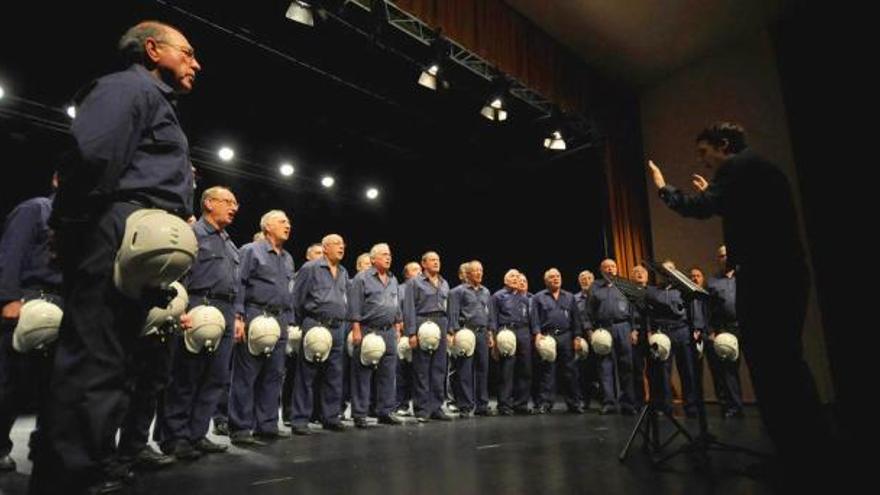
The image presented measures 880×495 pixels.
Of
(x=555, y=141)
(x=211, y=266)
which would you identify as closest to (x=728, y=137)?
(x=211, y=266)

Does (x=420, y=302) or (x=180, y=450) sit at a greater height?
(x=420, y=302)

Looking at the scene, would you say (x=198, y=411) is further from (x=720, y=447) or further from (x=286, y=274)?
(x=720, y=447)

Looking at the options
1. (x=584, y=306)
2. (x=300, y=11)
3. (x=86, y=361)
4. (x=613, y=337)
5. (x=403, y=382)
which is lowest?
(x=403, y=382)

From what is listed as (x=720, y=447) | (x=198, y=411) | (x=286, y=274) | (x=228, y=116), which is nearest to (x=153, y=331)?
(x=198, y=411)

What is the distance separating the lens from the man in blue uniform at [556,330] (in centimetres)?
666

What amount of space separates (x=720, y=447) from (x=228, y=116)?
25.9 ft

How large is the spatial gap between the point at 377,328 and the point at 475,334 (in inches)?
58.1

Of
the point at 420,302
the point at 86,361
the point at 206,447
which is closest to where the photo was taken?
the point at 86,361

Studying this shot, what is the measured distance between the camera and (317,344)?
4.41m

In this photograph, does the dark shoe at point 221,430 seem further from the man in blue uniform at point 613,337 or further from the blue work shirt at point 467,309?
the man in blue uniform at point 613,337

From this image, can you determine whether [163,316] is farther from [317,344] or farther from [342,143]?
[342,143]

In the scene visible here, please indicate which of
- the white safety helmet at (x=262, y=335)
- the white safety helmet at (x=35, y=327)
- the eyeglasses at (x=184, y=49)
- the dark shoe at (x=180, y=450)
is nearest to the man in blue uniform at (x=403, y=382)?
the white safety helmet at (x=262, y=335)

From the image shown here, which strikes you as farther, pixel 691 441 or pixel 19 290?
pixel 691 441

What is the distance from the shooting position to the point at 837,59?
17.5 feet
